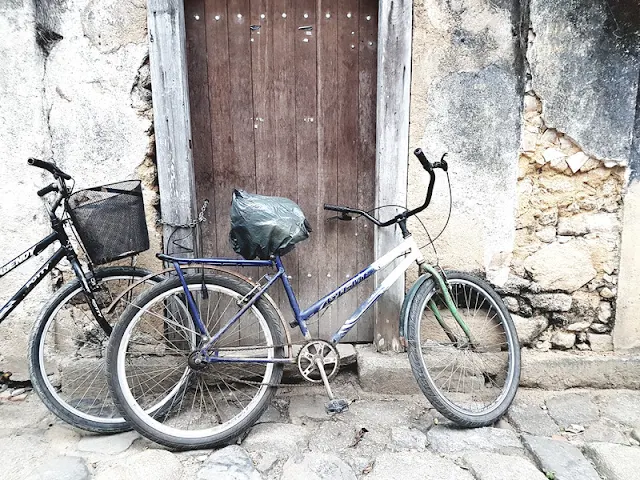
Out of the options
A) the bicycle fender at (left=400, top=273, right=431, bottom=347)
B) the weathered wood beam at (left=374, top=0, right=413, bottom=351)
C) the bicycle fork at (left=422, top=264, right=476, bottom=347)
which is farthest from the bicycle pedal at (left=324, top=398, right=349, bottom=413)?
the bicycle fork at (left=422, top=264, right=476, bottom=347)

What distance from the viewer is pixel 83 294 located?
2918 millimetres

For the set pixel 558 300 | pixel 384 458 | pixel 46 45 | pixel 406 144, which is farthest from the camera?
pixel 558 300

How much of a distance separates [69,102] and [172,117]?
0.62 meters

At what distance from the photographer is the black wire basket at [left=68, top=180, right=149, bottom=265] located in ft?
8.64

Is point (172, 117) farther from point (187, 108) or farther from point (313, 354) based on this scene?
point (313, 354)

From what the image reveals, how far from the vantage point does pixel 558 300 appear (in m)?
3.34

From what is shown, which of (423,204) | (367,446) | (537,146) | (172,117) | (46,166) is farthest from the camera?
(537,146)

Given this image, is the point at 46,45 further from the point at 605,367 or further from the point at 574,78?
the point at 605,367

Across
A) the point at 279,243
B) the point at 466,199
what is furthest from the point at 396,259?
the point at 279,243

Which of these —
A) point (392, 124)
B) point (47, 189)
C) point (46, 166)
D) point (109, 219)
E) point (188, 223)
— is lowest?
point (188, 223)

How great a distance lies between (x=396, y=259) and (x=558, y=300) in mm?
1145

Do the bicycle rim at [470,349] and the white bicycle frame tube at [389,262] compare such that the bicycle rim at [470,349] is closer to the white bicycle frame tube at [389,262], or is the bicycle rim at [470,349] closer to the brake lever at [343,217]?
the white bicycle frame tube at [389,262]

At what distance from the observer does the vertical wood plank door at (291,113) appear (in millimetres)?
3127

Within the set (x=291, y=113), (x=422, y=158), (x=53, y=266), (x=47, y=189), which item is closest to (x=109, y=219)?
(x=47, y=189)
